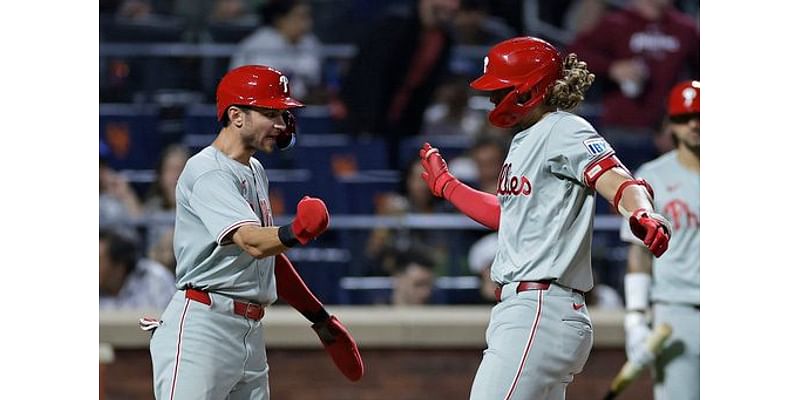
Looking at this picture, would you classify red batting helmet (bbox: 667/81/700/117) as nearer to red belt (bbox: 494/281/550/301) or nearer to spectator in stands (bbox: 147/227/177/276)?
red belt (bbox: 494/281/550/301)

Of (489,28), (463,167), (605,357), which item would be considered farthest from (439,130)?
(605,357)

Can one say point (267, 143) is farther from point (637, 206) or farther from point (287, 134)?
point (637, 206)

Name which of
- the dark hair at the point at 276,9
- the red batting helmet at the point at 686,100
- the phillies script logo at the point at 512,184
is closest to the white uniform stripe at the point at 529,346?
the phillies script logo at the point at 512,184

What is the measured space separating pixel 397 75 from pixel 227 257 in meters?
5.05

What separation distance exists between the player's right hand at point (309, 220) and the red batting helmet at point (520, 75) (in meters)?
0.55

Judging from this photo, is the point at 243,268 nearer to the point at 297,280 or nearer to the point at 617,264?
the point at 297,280

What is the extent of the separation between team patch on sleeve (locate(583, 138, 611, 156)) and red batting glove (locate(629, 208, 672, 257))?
261 millimetres

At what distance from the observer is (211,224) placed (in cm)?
360

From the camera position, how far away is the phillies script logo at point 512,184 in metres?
3.53

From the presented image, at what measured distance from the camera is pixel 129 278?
7582 mm

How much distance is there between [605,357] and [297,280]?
2.95 m

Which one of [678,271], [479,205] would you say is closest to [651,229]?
[479,205]

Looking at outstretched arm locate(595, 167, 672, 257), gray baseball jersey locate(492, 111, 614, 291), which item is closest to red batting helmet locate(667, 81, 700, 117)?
gray baseball jersey locate(492, 111, 614, 291)

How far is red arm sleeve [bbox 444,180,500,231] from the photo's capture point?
12.7ft
